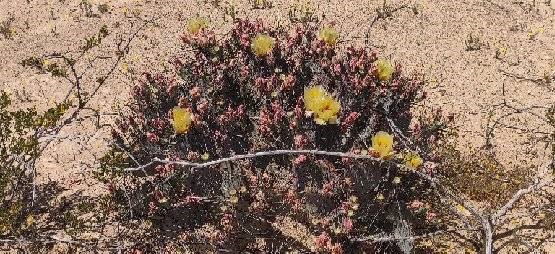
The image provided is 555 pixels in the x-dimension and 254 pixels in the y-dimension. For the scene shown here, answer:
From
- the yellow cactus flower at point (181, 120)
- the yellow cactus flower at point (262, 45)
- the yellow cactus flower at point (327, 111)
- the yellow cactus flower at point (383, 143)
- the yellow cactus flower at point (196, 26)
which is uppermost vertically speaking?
the yellow cactus flower at point (196, 26)

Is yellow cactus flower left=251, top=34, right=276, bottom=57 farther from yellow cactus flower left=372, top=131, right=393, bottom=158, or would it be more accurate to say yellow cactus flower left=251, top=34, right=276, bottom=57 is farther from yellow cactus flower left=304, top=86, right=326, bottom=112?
yellow cactus flower left=372, top=131, right=393, bottom=158

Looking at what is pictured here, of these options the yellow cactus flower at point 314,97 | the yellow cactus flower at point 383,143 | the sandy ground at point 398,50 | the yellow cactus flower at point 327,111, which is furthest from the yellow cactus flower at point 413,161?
the sandy ground at point 398,50

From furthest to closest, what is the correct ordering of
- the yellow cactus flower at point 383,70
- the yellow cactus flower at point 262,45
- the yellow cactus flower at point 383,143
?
the yellow cactus flower at point 262,45
the yellow cactus flower at point 383,70
the yellow cactus flower at point 383,143

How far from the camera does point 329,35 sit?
198 inches

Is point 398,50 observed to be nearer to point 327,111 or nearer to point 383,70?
point 383,70

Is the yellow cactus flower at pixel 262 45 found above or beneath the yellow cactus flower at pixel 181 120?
above

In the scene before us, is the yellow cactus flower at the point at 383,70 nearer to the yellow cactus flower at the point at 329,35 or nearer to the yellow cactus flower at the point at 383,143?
the yellow cactus flower at the point at 329,35

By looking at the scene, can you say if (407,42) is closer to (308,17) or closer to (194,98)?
(308,17)

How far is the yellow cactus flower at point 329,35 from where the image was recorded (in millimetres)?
4996

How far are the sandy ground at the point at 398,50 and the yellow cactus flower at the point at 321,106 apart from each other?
5.65ft

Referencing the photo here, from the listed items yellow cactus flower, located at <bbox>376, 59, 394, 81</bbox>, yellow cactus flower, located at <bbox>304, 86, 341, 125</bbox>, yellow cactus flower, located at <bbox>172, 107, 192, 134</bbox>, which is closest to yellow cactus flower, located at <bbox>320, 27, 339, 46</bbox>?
yellow cactus flower, located at <bbox>376, 59, 394, 81</bbox>

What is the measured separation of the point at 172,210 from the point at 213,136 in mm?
689

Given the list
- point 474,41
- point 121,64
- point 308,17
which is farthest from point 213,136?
point 474,41

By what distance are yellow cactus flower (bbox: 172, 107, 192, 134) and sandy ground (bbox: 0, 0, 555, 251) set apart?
1.16 m
